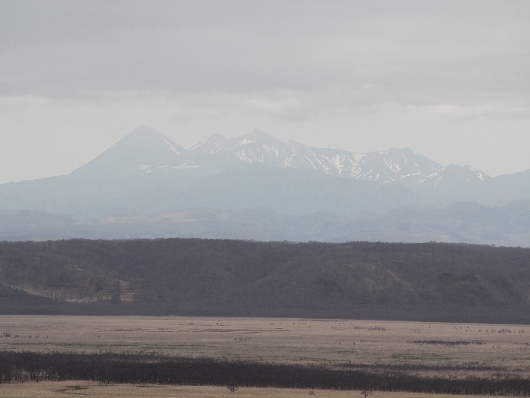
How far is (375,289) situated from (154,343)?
80.0 meters

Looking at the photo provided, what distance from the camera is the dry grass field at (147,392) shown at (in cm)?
5491

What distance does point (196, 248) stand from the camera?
19400 cm

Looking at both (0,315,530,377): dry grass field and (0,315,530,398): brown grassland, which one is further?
(0,315,530,377): dry grass field

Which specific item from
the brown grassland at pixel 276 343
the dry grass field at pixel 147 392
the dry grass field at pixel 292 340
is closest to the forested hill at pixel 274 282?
the dry grass field at pixel 292 340

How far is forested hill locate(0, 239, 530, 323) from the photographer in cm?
15000

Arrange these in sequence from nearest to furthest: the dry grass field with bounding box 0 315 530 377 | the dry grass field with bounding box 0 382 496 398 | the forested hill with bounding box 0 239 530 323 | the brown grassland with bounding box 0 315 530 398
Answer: the dry grass field with bounding box 0 382 496 398
the brown grassland with bounding box 0 315 530 398
the dry grass field with bounding box 0 315 530 377
the forested hill with bounding box 0 239 530 323

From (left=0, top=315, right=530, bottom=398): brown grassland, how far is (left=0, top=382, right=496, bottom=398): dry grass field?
2.6 inches

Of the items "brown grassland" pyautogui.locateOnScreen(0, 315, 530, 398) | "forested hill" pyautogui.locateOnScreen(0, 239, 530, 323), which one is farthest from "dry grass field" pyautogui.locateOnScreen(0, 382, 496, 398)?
"forested hill" pyautogui.locateOnScreen(0, 239, 530, 323)

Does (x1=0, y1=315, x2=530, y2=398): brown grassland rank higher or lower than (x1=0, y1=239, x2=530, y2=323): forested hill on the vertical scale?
lower

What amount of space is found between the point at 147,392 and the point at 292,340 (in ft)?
134

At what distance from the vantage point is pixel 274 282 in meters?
169

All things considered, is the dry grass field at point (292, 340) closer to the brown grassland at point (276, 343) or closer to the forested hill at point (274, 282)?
the brown grassland at point (276, 343)

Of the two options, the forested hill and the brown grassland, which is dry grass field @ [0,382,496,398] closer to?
the brown grassland

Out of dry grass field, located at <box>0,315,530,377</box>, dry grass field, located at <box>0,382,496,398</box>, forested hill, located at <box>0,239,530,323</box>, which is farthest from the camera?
forested hill, located at <box>0,239,530,323</box>
